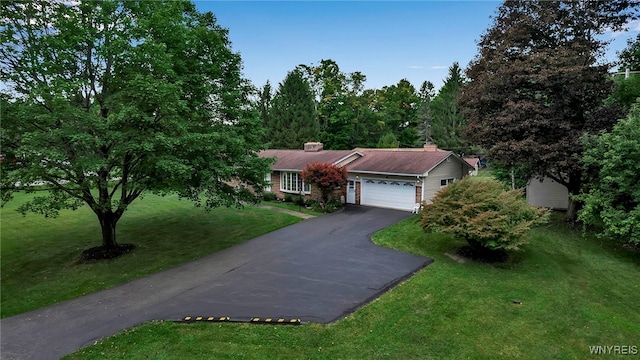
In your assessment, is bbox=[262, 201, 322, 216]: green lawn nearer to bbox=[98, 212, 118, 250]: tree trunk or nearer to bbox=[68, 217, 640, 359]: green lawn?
bbox=[98, 212, 118, 250]: tree trunk

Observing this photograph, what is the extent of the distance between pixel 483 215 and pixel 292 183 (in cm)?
1476

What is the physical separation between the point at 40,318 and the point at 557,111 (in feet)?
65.4

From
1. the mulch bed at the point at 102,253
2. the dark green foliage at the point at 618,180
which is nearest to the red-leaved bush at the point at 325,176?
the mulch bed at the point at 102,253

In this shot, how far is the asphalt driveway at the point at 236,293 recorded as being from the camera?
7750 mm

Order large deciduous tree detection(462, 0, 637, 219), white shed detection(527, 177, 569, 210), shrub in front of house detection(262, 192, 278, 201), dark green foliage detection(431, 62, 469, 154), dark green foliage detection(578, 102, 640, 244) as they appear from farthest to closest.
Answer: dark green foliage detection(431, 62, 469, 154), shrub in front of house detection(262, 192, 278, 201), white shed detection(527, 177, 569, 210), large deciduous tree detection(462, 0, 637, 219), dark green foliage detection(578, 102, 640, 244)

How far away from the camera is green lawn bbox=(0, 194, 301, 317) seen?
10.7 m

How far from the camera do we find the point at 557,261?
12.0 meters

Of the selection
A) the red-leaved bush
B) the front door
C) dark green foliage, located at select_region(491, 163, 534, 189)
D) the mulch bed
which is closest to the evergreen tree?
dark green foliage, located at select_region(491, 163, 534, 189)

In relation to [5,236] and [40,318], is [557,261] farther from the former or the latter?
[5,236]

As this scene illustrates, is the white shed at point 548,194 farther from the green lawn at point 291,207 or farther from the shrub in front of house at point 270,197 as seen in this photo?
the shrub in front of house at point 270,197

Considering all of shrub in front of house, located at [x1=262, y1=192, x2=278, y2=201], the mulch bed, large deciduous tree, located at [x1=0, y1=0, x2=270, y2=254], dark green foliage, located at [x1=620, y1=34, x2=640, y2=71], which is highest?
dark green foliage, located at [x1=620, y1=34, x2=640, y2=71]

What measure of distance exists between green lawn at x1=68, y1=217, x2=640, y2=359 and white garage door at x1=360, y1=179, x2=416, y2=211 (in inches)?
347

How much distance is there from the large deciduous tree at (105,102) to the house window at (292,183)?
32.8ft

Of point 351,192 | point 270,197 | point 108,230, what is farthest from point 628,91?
point 108,230
